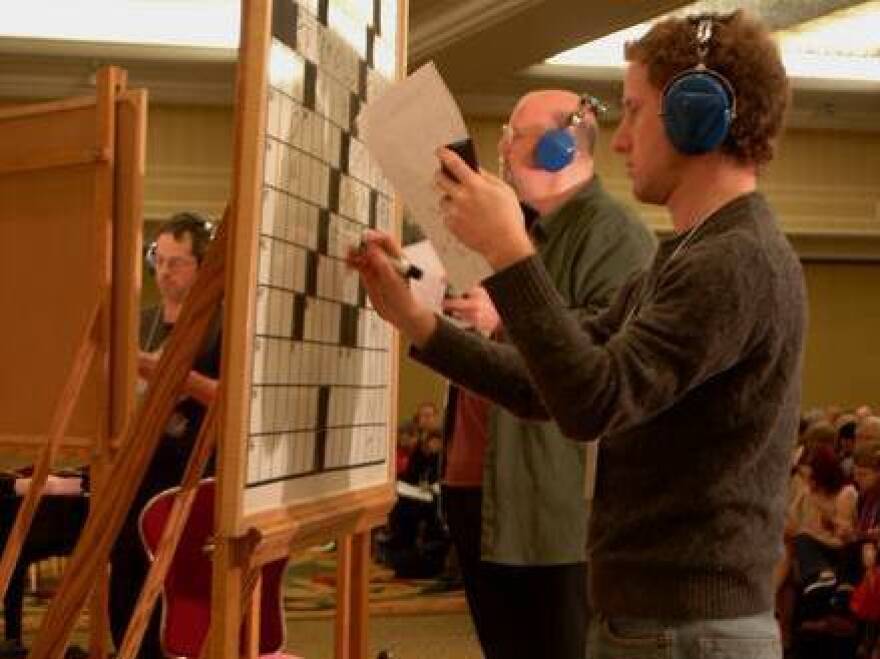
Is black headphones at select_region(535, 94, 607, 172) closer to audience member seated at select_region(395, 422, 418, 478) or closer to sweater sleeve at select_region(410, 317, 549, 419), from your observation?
sweater sleeve at select_region(410, 317, 549, 419)

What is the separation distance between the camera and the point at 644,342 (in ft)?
4.38

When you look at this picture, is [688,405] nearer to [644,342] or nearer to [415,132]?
[644,342]

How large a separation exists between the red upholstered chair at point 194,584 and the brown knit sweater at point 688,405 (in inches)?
42.8

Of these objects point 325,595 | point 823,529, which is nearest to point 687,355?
point 823,529

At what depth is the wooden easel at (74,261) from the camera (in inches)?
110

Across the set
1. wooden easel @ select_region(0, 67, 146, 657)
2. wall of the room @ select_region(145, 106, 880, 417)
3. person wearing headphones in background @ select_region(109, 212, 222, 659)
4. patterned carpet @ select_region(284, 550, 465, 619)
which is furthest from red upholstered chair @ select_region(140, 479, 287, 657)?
wall of the room @ select_region(145, 106, 880, 417)

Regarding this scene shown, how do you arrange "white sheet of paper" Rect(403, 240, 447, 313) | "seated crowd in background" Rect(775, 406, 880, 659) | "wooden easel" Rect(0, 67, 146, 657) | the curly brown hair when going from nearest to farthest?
the curly brown hair → "white sheet of paper" Rect(403, 240, 447, 313) → "wooden easel" Rect(0, 67, 146, 657) → "seated crowd in background" Rect(775, 406, 880, 659)

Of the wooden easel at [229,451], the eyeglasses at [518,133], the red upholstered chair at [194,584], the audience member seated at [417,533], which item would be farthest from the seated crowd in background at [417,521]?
the wooden easel at [229,451]

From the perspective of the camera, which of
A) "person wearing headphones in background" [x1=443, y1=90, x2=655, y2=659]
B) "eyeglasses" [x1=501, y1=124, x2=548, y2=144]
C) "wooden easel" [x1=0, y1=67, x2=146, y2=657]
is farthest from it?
"wooden easel" [x1=0, y1=67, x2=146, y2=657]

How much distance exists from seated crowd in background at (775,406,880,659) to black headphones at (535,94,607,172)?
2327 millimetres

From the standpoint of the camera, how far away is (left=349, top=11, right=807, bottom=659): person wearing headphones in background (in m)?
1.33

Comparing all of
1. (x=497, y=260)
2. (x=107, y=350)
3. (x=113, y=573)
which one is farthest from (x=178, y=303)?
(x=497, y=260)

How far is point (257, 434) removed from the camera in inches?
64.3

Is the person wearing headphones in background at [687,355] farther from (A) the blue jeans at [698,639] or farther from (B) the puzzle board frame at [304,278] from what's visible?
(B) the puzzle board frame at [304,278]
